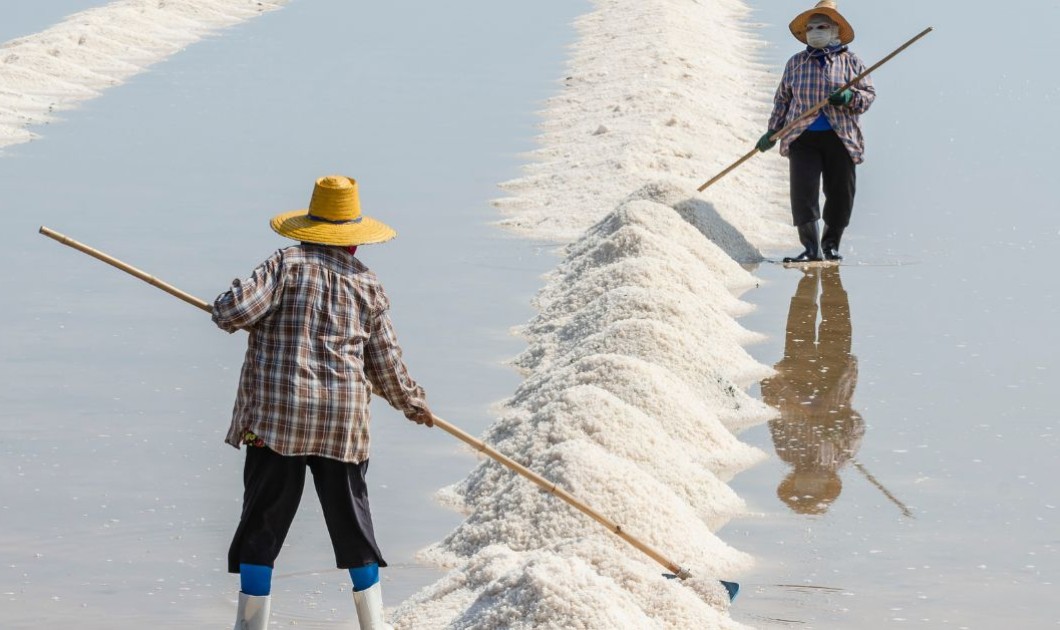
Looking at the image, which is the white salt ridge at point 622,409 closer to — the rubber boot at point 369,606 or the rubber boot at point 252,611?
the rubber boot at point 369,606

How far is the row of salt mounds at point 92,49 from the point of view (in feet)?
44.9

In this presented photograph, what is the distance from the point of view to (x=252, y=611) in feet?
13.0

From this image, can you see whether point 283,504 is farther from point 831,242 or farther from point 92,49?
point 92,49

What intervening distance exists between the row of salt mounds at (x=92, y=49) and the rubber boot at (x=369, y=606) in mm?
8769

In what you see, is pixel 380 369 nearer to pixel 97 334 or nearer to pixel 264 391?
pixel 264 391

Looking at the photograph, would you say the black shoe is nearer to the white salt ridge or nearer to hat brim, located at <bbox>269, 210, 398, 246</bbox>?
the white salt ridge

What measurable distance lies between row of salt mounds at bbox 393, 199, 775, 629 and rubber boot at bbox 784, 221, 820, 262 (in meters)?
0.99

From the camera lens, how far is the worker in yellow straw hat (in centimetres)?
386

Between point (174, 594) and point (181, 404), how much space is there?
6.04 ft

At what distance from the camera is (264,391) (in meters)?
3.86

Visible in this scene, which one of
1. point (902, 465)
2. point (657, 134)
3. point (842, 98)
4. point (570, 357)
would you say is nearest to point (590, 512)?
point (902, 465)

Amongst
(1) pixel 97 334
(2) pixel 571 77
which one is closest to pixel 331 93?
(2) pixel 571 77

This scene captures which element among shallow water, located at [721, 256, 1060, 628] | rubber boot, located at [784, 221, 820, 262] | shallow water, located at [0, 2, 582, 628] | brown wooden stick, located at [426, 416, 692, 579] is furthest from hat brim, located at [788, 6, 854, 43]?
brown wooden stick, located at [426, 416, 692, 579]

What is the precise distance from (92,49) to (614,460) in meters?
12.9
